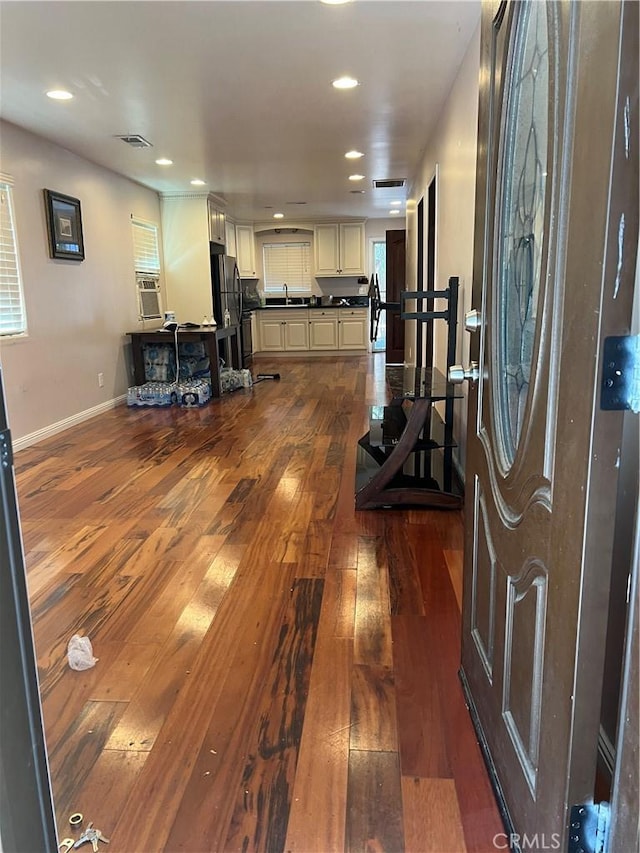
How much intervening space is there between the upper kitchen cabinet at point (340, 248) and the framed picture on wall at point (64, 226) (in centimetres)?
579

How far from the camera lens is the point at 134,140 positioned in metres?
4.89

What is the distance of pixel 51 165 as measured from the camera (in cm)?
496

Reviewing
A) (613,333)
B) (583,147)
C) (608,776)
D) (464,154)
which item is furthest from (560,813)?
(464,154)

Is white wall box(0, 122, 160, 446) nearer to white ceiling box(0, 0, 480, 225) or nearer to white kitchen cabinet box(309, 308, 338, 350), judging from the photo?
white ceiling box(0, 0, 480, 225)

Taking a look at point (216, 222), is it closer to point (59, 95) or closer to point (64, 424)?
point (64, 424)

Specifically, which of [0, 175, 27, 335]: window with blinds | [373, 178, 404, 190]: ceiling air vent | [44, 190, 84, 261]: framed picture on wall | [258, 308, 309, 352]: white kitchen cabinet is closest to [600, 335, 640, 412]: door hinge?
[0, 175, 27, 335]: window with blinds

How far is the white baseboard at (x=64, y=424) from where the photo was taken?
466cm

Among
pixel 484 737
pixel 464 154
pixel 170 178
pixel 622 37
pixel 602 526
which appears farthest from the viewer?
pixel 170 178

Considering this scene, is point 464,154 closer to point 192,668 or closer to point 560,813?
point 192,668

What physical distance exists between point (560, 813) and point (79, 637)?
61.7 inches

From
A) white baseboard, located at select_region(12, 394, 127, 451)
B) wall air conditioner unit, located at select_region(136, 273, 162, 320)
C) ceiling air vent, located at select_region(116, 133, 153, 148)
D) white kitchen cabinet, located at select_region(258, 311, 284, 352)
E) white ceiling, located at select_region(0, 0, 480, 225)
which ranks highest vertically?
ceiling air vent, located at select_region(116, 133, 153, 148)

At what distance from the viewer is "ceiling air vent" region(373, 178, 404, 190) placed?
699 centimetres

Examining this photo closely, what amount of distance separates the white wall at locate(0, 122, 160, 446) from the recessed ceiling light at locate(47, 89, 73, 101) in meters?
0.77

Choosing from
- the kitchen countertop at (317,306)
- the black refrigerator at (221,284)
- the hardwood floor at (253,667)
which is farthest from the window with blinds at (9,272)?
the kitchen countertop at (317,306)
